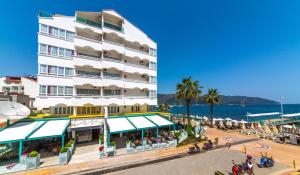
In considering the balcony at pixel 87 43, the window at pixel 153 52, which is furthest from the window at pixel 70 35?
the window at pixel 153 52

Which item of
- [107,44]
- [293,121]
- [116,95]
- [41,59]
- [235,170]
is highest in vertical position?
[107,44]

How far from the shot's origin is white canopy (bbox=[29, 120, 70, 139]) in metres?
20.2

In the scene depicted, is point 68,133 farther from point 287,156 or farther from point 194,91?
point 287,156

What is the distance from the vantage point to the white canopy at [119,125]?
2441 centimetres

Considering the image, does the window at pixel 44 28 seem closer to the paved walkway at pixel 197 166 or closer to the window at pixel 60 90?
the window at pixel 60 90

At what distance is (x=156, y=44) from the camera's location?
136 ft

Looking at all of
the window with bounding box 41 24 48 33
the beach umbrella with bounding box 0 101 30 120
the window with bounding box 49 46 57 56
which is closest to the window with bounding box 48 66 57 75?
the window with bounding box 49 46 57 56

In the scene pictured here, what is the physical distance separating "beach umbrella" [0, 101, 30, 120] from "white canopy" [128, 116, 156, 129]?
16666 mm

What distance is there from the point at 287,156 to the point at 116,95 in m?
31.2

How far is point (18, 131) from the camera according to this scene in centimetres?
2052

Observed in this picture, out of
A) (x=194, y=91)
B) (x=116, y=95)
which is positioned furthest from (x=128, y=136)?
(x=194, y=91)

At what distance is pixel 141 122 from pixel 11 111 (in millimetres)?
20110

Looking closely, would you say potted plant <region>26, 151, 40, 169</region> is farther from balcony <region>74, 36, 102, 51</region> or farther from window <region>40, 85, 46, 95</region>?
balcony <region>74, 36, 102, 51</region>

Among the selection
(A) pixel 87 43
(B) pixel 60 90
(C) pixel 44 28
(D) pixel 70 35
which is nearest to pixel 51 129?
(B) pixel 60 90
